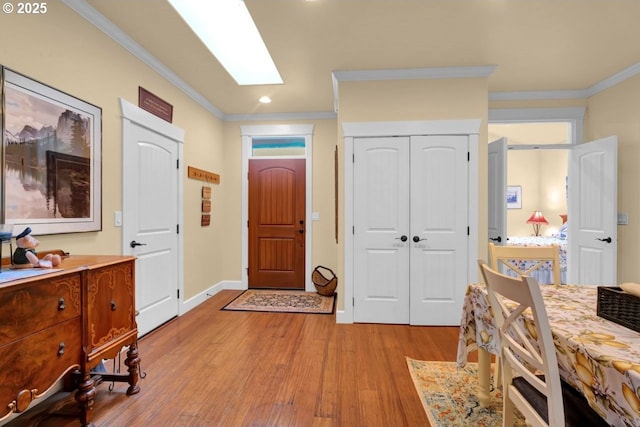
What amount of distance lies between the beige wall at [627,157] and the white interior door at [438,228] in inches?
69.9

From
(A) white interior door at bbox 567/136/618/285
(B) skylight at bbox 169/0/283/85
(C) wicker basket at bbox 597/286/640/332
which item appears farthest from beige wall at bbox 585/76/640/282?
(B) skylight at bbox 169/0/283/85

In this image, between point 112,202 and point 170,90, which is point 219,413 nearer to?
Answer: point 112,202

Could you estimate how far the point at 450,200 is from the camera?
325cm

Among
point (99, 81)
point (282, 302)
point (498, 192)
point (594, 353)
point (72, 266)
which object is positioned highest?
point (99, 81)

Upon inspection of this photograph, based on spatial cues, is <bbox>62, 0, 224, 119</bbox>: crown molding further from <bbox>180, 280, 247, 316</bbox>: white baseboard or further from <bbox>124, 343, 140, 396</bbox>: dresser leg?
<bbox>180, 280, 247, 316</bbox>: white baseboard

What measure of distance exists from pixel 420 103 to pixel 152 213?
297cm

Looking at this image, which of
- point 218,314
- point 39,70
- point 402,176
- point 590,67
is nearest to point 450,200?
point 402,176

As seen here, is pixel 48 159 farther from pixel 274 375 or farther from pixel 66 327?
pixel 274 375

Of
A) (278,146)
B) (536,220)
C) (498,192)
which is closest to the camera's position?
(498,192)

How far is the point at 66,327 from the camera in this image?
5.01 ft

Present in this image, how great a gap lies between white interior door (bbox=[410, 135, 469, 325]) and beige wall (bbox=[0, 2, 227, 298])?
2633 mm

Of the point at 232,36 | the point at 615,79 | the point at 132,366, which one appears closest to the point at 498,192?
the point at 615,79

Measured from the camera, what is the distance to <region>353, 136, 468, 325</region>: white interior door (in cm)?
324

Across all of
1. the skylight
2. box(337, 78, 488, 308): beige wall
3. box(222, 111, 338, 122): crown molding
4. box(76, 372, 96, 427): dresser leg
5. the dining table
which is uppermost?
the skylight
